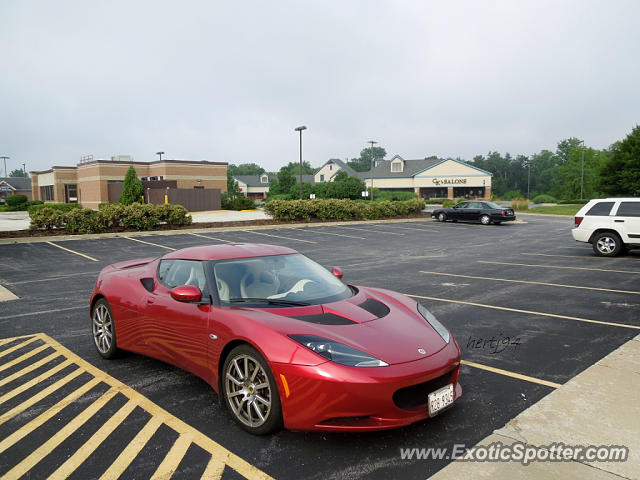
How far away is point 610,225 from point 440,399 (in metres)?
12.9

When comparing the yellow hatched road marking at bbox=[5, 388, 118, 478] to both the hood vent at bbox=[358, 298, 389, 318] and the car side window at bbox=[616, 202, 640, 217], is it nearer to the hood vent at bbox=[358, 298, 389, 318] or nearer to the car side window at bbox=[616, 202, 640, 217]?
the hood vent at bbox=[358, 298, 389, 318]

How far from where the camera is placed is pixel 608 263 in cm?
1239

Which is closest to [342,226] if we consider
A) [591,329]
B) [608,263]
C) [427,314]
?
[608,263]

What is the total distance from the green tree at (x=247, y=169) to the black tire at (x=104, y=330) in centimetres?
13430

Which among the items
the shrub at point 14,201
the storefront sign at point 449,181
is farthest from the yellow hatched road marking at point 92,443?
the storefront sign at point 449,181

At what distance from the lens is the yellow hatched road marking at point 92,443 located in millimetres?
3076

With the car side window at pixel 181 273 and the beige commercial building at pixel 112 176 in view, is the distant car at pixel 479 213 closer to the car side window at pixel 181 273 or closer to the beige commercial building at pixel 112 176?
the car side window at pixel 181 273

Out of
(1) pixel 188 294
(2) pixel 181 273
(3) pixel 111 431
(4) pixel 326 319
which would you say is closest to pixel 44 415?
(3) pixel 111 431

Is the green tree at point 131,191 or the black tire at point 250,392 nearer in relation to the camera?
the black tire at point 250,392

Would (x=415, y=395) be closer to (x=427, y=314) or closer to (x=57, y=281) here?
(x=427, y=314)

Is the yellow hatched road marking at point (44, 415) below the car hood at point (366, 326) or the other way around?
below

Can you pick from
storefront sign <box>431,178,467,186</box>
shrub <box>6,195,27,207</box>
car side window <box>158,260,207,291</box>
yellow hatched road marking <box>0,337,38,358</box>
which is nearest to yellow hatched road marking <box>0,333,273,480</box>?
car side window <box>158,260,207,291</box>

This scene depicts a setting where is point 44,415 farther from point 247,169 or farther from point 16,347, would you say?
point 247,169

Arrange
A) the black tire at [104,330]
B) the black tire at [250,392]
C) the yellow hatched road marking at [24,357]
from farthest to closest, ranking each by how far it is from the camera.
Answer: the black tire at [104,330] < the yellow hatched road marking at [24,357] < the black tire at [250,392]
